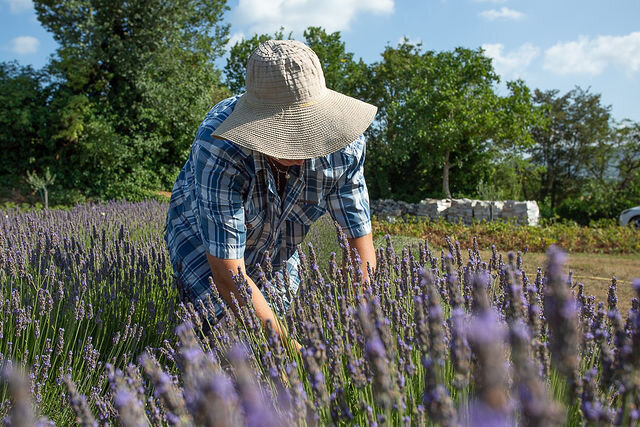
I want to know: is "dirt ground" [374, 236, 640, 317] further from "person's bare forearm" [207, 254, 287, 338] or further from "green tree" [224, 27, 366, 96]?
"green tree" [224, 27, 366, 96]

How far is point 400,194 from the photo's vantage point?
69.6 feet

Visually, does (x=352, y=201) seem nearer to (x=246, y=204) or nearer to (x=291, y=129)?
(x=246, y=204)

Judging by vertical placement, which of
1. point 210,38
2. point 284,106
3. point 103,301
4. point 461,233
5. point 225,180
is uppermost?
point 210,38

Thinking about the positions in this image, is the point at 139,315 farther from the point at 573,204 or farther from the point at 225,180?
the point at 573,204

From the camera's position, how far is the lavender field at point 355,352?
1.76 ft

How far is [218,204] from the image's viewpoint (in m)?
1.81

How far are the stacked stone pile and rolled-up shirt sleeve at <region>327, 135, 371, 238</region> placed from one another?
1095cm

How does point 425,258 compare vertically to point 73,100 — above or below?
below

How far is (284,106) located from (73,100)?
15631mm

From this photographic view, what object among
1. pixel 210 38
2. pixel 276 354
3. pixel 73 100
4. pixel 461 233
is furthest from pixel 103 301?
pixel 210 38

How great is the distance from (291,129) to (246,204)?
45cm

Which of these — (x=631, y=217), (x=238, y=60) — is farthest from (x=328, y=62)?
(x=631, y=217)

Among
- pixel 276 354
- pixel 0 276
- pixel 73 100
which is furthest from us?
pixel 73 100

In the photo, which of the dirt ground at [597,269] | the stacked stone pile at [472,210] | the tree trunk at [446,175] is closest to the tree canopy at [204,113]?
the tree trunk at [446,175]
